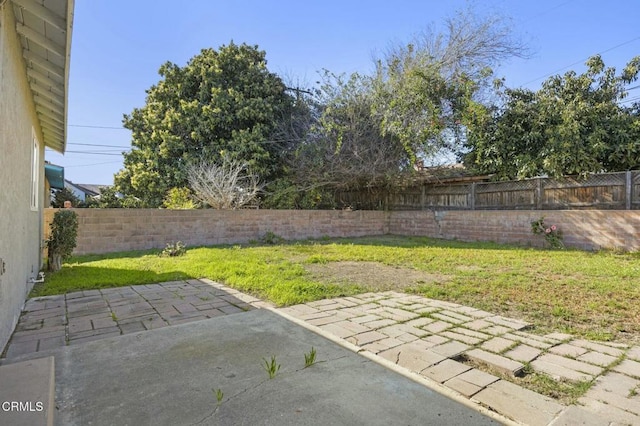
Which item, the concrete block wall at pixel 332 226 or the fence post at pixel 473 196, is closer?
the concrete block wall at pixel 332 226

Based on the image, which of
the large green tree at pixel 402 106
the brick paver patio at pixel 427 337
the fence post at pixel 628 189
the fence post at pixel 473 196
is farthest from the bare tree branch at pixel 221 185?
the fence post at pixel 628 189

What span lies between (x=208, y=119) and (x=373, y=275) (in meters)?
9.03

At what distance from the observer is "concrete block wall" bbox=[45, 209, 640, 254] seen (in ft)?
27.7

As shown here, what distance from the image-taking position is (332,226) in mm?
12523

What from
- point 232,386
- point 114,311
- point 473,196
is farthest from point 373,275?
point 473,196

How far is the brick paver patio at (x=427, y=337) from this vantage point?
205 cm

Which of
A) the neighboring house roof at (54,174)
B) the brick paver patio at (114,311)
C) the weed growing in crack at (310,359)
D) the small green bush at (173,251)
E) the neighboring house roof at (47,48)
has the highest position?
the neighboring house roof at (47,48)

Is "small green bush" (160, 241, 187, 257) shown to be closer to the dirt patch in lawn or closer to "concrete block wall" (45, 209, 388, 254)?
"concrete block wall" (45, 209, 388, 254)

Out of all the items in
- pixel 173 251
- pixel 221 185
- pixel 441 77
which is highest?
pixel 441 77

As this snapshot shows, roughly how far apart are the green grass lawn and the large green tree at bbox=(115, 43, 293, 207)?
4.80 meters

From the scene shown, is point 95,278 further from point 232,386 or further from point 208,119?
point 208,119

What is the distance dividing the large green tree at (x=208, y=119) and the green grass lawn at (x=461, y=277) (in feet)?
15.7

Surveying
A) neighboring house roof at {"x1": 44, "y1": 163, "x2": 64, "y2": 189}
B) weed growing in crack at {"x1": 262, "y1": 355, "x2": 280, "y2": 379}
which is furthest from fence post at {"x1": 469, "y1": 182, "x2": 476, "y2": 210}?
neighboring house roof at {"x1": 44, "y1": 163, "x2": 64, "y2": 189}

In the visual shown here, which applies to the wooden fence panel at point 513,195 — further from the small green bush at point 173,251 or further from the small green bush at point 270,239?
the small green bush at point 173,251
